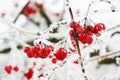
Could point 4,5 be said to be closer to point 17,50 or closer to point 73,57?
point 17,50

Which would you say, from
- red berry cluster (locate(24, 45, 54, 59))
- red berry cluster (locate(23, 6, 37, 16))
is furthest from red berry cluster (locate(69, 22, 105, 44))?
red berry cluster (locate(23, 6, 37, 16))

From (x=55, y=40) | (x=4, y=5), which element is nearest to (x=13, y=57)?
(x=55, y=40)

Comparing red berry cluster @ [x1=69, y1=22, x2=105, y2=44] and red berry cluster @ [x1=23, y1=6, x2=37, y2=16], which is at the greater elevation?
red berry cluster @ [x1=23, y1=6, x2=37, y2=16]

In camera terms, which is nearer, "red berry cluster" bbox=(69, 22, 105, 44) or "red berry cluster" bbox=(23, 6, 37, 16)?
"red berry cluster" bbox=(69, 22, 105, 44)

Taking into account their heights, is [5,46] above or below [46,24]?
below

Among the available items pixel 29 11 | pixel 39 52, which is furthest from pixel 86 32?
pixel 29 11

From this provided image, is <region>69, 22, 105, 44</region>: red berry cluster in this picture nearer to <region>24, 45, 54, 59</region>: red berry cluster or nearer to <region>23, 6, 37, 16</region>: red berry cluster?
<region>24, 45, 54, 59</region>: red berry cluster

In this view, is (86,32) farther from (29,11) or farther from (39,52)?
(29,11)

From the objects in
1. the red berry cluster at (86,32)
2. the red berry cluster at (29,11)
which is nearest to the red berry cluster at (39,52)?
the red berry cluster at (86,32)

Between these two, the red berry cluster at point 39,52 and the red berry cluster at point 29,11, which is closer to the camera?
the red berry cluster at point 39,52

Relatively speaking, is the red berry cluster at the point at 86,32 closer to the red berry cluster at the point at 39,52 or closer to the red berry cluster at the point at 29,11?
the red berry cluster at the point at 39,52

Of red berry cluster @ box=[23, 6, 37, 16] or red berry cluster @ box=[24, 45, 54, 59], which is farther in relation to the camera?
red berry cluster @ box=[23, 6, 37, 16]
